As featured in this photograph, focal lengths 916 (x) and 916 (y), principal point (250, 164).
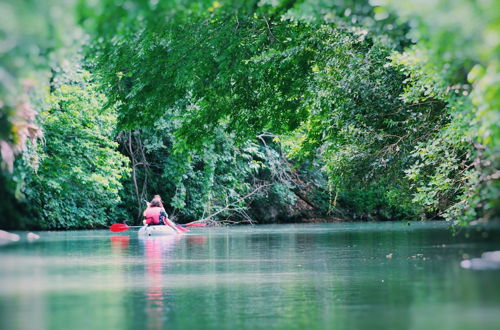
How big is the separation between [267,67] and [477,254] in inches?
339

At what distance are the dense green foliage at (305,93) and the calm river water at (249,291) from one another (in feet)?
4.91

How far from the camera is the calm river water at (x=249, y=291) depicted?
9164 millimetres

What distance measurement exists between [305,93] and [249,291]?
1466 centimetres

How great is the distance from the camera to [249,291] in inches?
474

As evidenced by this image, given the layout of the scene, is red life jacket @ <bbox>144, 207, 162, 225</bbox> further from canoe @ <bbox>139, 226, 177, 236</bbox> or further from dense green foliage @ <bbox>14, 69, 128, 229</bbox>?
dense green foliage @ <bbox>14, 69, 128, 229</bbox>

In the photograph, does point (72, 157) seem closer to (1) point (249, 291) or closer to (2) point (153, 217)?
(2) point (153, 217)

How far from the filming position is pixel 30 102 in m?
10.3

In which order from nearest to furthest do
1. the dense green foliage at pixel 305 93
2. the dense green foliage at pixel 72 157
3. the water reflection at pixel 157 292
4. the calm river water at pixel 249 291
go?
the calm river water at pixel 249 291 < the water reflection at pixel 157 292 < the dense green foliage at pixel 305 93 < the dense green foliage at pixel 72 157

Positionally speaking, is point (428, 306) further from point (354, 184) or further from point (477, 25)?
point (354, 184)

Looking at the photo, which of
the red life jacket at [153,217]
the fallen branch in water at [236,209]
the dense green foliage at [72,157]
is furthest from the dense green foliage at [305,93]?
the fallen branch in water at [236,209]

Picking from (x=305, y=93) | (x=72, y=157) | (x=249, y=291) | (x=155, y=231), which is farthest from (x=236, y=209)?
(x=249, y=291)

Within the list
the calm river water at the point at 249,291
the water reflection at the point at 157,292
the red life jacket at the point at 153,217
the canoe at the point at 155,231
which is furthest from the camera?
the red life jacket at the point at 153,217

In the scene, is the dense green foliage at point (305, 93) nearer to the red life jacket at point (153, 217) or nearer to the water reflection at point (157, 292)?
the water reflection at point (157, 292)

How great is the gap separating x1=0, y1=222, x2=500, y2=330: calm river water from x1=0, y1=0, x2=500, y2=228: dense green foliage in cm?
150
